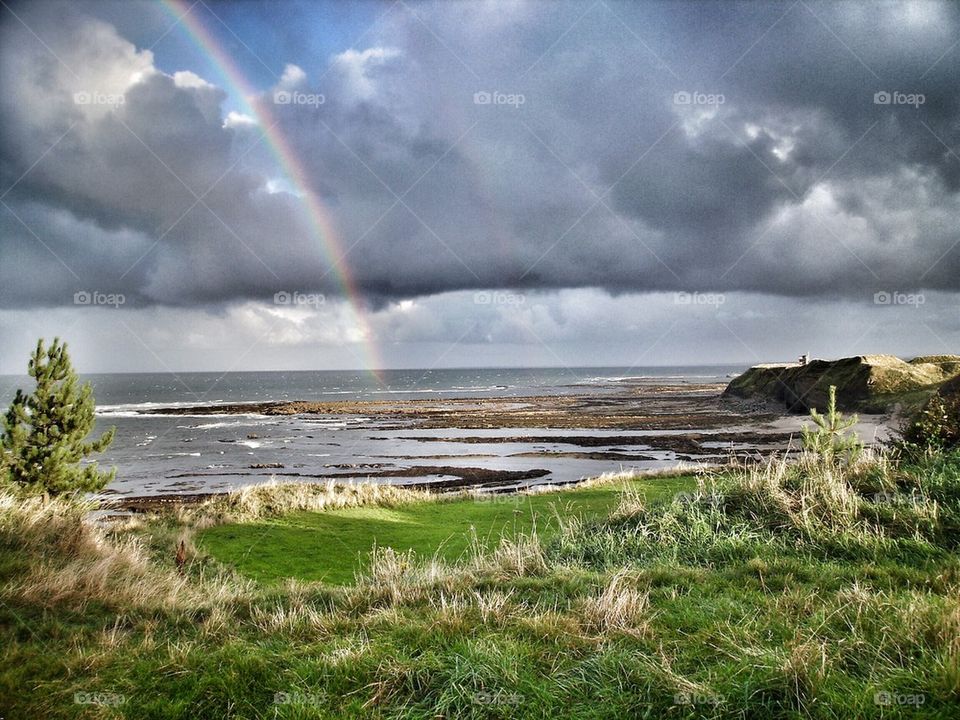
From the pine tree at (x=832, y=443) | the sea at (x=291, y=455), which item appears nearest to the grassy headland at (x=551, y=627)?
the pine tree at (x=832, y=443)

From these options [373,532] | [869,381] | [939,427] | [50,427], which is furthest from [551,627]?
[869,381]

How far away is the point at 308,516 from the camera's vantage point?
13297 millimetres

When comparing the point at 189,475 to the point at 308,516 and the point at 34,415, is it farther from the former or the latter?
the point at 308,516

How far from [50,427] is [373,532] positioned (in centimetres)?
1039

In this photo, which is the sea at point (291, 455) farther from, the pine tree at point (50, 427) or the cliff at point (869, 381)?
the cliff at point (869, 381)

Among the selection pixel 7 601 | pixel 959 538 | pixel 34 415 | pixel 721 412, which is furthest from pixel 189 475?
pixel 721 412

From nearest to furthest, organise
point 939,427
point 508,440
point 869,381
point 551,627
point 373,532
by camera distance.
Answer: point 551,627 → point 939,427 → point 373,532 → point 869,381 → point 508,440

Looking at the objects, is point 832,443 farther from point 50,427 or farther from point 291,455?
point 291,455

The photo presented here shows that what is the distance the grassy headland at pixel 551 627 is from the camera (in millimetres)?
3650

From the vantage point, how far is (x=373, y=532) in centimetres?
1187

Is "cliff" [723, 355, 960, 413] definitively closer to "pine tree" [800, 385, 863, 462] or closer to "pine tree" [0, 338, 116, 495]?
"pine tree" [800, 385, 863, 462]

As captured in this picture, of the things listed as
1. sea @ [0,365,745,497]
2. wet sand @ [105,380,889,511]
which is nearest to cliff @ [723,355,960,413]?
wet sand @ [105,380,889,511]

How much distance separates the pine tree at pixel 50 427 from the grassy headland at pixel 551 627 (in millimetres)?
8829

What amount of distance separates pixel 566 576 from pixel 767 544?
272 cm
